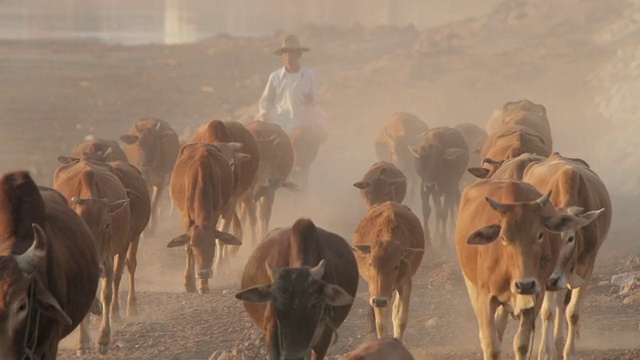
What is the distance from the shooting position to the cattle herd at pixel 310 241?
391 inches

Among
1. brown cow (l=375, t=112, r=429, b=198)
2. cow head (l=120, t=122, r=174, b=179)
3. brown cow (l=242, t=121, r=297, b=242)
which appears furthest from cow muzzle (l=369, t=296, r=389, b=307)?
brown cow (l=375, t=112, r=429, b=198)

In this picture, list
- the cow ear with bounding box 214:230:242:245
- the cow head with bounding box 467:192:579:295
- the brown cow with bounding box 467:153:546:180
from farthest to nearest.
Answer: the cow ear with bounding box 214:230:242:245 < the brown cow with bounding box 467:153:546:180 < the cow head with bounding box 467:192:579:295

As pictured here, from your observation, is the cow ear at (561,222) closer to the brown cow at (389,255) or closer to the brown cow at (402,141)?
the brown cow at (389,255)

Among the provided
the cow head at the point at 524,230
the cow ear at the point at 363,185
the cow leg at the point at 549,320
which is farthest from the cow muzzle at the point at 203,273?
the cow head at the point at 524,230

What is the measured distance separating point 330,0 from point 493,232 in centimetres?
9786

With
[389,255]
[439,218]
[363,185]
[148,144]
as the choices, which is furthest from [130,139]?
[389,255]

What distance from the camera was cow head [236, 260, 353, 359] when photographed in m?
9.91

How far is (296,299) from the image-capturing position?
991cm

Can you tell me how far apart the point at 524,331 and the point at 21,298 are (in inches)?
187

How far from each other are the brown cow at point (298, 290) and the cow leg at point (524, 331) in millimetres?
1546

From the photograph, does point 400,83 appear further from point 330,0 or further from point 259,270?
point 330,0

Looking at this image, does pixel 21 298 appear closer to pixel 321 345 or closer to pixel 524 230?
pixel 321 345

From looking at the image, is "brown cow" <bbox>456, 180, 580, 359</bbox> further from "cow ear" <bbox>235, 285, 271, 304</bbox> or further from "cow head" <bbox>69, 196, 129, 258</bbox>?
"cow head" <bbox>69, 196, 129, 258</bbox>

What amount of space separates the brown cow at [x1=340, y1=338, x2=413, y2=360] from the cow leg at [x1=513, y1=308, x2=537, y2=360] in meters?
2.07
